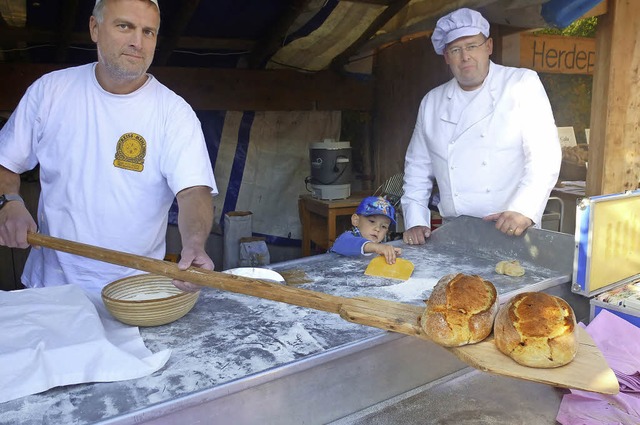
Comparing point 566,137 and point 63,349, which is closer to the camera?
point 63,349

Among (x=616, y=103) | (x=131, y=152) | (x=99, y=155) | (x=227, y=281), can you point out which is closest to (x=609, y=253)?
(x=227, y=281)

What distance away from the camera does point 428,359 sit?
1.55m

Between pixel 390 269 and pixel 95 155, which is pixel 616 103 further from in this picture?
pixel 95 155

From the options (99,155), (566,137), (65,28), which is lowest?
(99,155)

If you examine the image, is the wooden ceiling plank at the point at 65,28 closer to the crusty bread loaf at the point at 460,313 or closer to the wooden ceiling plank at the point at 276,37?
the wooden ceiling plank at the point at 276,37

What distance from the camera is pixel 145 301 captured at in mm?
1440

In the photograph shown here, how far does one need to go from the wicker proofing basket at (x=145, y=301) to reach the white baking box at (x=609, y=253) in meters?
1.38

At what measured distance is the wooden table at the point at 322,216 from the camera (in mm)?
4812

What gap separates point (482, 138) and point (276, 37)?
2382mm

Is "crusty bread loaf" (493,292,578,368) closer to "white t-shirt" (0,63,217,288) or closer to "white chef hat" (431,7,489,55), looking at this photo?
"white t-shirt" (0,63,217,288)

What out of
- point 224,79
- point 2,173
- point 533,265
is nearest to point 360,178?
point 224,79

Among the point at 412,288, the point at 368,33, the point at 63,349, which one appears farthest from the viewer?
the point at 368,33

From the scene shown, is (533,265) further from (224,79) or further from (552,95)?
(552,95)

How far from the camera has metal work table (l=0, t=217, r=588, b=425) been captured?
111cm
